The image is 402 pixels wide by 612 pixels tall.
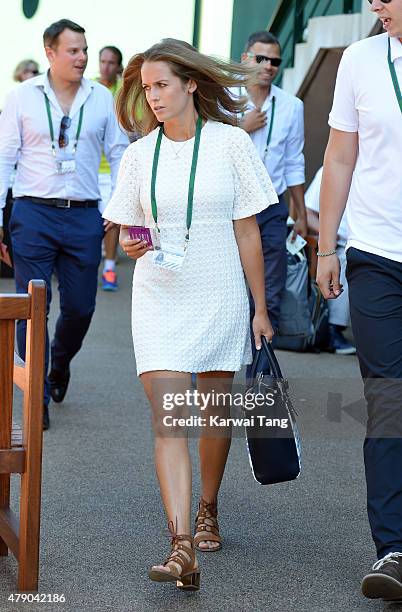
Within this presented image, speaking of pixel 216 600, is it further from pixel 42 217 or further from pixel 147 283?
pixel 42 217

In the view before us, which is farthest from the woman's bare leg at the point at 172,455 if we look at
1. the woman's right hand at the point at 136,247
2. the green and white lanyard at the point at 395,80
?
the green and white lanyard at the point at 395,80

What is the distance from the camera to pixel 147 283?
4.84 meters

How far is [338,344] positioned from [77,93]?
3.69 metres

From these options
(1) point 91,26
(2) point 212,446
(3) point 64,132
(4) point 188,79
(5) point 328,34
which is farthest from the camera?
(1) point 91,26

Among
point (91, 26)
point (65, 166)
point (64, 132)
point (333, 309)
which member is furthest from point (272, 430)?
point (91, 26)

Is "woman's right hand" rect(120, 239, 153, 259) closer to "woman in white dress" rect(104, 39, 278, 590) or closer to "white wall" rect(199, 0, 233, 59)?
"woman in white dress" rect(104, 39, 278, 590)

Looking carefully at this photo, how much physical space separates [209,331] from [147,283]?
0.96 feet

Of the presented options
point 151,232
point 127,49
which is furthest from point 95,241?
point 127,49

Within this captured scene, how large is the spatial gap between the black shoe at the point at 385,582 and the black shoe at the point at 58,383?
3.82m

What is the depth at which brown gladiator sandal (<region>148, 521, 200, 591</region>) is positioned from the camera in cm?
432

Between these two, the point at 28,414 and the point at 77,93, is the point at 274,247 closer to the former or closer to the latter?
the point at 77,93

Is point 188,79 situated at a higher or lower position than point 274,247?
higher

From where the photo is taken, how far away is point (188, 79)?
16.2 feet

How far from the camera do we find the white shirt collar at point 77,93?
7.34 metres
